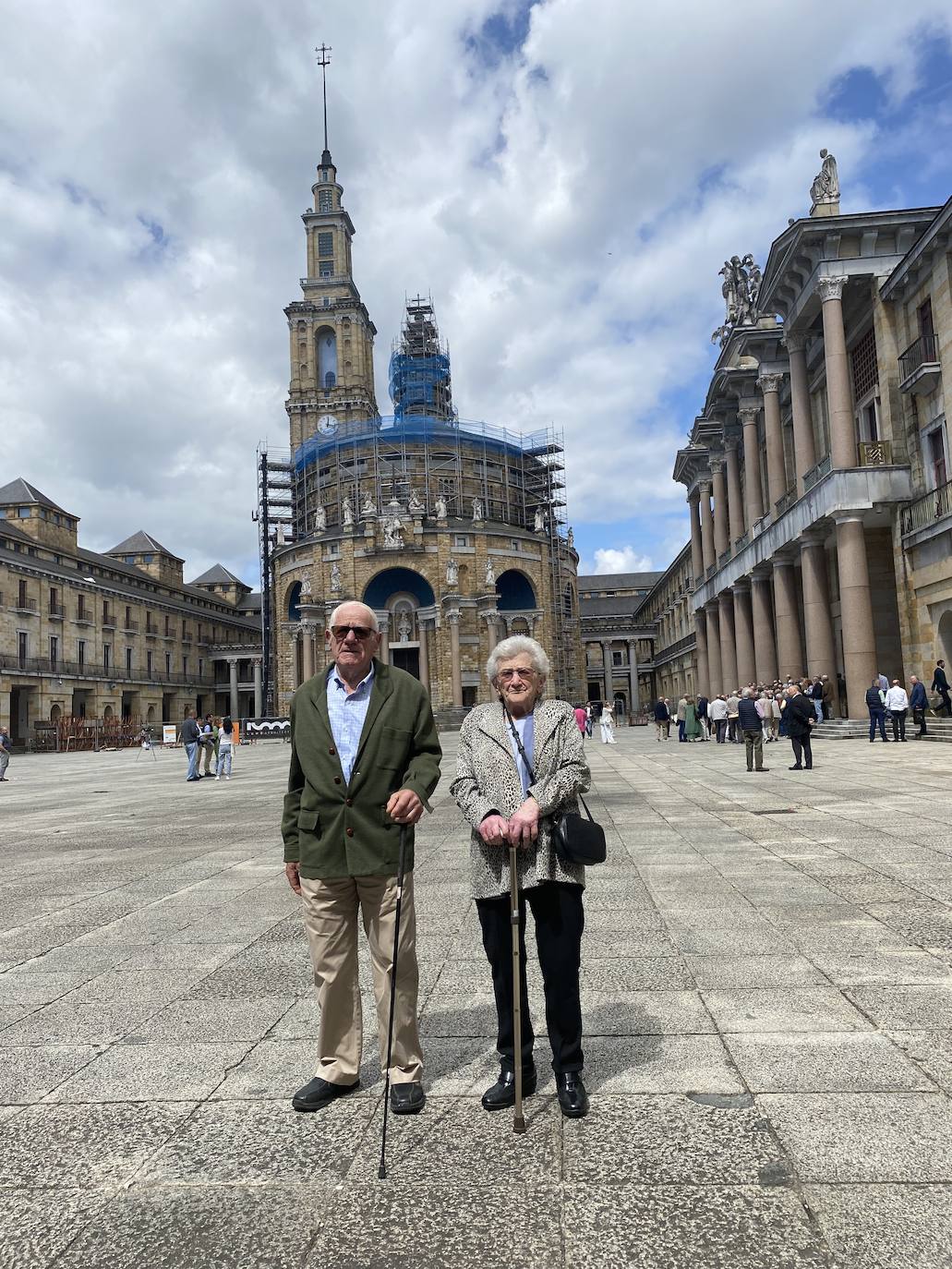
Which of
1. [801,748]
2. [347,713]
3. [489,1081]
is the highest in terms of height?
[347,713]

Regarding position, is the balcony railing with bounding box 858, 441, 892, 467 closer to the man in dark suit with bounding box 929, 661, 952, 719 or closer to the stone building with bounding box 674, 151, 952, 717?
the stone building with bounding box 674, 151, 952, 717

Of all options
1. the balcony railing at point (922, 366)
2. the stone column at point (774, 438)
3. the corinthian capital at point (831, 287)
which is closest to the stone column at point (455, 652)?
the stone column at point (774, 438)

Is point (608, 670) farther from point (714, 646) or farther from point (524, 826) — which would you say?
point (524, 826)

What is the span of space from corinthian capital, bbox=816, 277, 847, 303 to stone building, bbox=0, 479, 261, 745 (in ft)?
155

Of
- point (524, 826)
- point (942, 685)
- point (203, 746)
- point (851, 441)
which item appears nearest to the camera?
point (524, 826)

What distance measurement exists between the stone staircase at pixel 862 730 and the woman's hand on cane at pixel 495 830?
1964cm

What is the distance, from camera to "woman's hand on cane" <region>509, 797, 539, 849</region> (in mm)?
3219

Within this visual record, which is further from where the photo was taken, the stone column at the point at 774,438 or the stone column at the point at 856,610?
the stone column at the point at 774,438

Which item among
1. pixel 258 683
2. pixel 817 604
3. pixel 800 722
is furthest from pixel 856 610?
pixel 258 683

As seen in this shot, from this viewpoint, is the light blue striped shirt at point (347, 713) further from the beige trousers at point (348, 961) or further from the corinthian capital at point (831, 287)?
the corinthian capital at point (831, 287)

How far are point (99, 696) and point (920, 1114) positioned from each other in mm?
66980

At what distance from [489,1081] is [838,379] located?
25.8 m

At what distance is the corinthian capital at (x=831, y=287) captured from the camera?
83.5ft

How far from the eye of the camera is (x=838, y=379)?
25.4m
